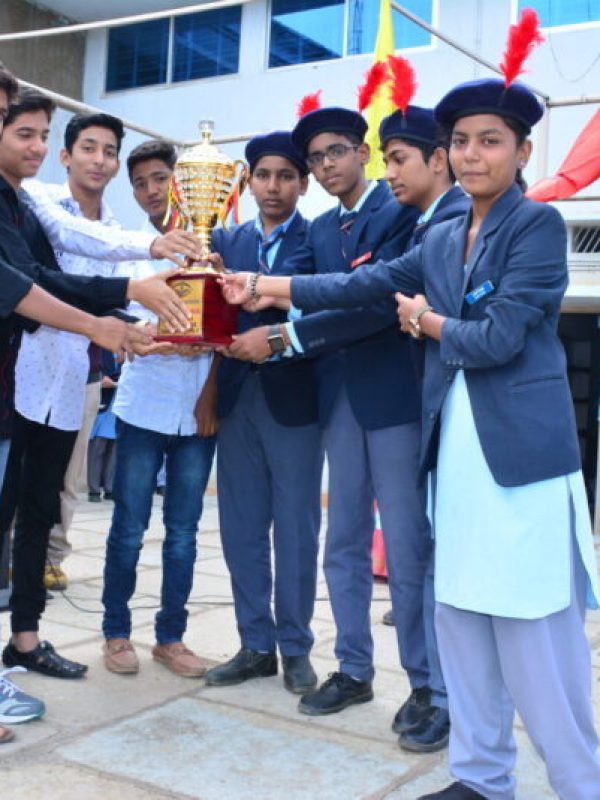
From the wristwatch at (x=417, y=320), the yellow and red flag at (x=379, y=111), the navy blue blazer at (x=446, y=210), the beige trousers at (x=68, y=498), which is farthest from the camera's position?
the yellow and red flag at (x=379, y=111)

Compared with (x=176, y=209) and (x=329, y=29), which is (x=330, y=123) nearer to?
(x=176, y=209)

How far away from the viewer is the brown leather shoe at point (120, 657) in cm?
339

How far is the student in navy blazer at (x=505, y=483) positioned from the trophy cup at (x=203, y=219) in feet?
3.04

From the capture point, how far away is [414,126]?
2.91 m

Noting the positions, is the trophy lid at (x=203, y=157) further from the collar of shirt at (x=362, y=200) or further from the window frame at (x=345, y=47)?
the window frame at (x=345, y=47)

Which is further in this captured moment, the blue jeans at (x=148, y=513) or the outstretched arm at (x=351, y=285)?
the blue jeans at (x=148, y=513)

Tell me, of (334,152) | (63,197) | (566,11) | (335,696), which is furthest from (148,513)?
(566,11)

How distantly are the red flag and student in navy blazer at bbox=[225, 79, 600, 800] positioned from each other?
3.53m

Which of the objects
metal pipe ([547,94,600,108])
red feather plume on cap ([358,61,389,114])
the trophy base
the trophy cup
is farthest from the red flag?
the trophy base

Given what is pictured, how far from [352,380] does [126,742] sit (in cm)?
126

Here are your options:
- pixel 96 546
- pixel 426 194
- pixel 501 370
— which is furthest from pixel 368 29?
pixel 501 370

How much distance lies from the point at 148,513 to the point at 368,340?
1.05 m

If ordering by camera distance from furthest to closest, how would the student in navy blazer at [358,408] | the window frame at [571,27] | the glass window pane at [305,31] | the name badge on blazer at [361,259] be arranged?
1. the glass window pane at [305,31]
2. the window frame at [571,27]
3. the name badge on blazer at [361,259]
4. the student in navy blazer at [358,408]

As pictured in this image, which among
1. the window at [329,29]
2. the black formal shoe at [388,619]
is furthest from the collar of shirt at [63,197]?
the window at [329,29]
